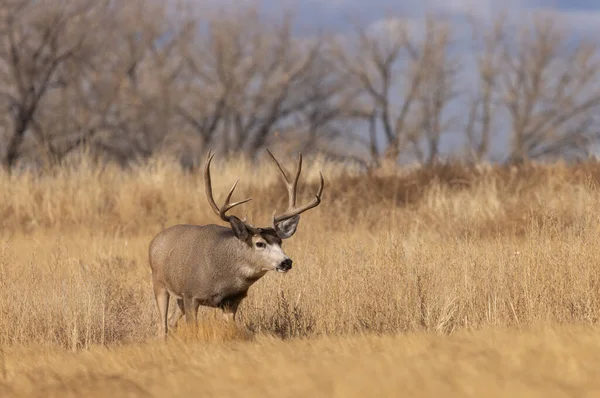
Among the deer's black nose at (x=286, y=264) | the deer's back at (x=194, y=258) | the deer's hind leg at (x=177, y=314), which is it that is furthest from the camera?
the deer's hind leg at (x=177, y=314)

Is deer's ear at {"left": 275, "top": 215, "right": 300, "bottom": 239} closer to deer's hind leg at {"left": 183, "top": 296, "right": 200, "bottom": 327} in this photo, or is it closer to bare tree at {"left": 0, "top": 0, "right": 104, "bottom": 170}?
deer's hind leg at {"left": 183, "top": 296, "right": 200, "bottom": 327}

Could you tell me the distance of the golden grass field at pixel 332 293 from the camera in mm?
4949

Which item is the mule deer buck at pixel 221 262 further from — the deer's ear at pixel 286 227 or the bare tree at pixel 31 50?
the bare tree at pixel 31 50

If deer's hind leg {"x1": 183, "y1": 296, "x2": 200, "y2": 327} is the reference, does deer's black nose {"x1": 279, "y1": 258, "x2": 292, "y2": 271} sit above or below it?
above

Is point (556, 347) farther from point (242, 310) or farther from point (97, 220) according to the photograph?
point (97, 220)

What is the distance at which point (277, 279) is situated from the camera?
34.5ft

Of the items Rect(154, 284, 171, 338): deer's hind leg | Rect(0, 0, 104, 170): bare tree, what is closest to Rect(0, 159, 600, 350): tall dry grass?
Rect(154, 284, 171, 338): deer's hind leg

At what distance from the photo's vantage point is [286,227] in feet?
31.3

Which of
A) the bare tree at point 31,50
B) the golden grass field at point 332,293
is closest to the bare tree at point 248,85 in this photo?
the bare tree at point 31,50

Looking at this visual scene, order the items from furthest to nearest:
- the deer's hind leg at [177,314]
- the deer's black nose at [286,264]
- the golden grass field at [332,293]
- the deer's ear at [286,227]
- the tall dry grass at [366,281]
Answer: the deer's hind leg at [177,314], the deer's ear at [286,227], the tall dry grass at [366,281], the deer's black nose at [286,264], the golden grass field at [332,293]

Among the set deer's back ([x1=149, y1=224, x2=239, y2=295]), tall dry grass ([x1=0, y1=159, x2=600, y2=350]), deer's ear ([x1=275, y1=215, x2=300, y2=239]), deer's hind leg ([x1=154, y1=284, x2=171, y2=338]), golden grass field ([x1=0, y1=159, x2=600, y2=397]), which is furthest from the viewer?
deer's hind leg ([x1=154, y1=284, x2=171, y2=338])

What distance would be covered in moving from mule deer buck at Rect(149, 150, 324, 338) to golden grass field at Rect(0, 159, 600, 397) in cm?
32

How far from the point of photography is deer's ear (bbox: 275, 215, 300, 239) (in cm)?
949

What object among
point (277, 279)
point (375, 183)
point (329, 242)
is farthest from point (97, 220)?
point (277, 279)
